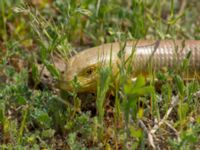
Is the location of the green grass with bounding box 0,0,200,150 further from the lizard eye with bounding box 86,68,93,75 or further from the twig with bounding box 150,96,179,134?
the lizard eye with bounding box 86,68,93,75

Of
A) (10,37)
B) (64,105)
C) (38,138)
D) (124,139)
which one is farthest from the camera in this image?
(10,37)

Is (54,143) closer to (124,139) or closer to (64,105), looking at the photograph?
(64,105)

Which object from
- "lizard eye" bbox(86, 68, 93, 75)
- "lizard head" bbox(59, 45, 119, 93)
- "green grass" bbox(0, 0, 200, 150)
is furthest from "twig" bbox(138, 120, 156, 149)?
"lizard eye" bbox(86, 68, 93, 75)

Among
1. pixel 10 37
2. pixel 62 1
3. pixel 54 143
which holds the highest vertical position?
pixel 62 1

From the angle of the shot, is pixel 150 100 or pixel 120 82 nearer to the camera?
pixel 120 82

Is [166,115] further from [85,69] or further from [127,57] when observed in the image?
[127,57]

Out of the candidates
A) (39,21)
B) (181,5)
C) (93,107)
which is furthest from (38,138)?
(181,5)

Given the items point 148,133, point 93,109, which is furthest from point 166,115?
point 93,109

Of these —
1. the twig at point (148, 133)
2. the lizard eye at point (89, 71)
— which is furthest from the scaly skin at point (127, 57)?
the twig at point (148, 133)

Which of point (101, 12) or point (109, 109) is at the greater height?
point (101, 12)
